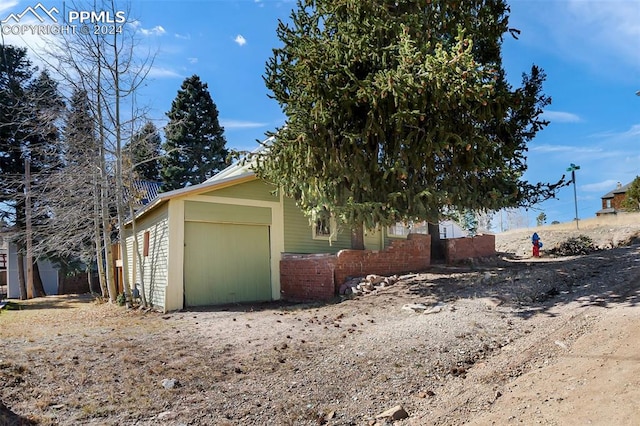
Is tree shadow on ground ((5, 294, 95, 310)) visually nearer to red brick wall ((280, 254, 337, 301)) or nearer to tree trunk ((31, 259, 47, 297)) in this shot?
tree trunk ((31, 259, 47, 297))

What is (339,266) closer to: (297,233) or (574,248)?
(297,233)

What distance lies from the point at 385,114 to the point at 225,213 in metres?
4.91

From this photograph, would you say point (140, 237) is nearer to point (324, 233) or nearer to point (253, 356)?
point (324, 233)

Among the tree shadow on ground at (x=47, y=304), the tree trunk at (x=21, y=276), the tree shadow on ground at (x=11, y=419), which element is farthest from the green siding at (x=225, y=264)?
the tree trunk at (x=21, y=276)

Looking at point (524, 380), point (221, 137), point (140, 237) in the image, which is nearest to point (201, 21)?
point (140, 237)

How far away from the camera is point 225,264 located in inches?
424

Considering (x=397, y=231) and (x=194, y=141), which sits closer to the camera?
(x=397, y=231)

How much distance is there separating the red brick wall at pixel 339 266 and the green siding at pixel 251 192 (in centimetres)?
179

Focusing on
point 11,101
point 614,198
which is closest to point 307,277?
point 11,101

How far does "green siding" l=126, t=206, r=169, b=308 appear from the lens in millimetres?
10242

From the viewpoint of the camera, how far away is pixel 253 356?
5316 mm

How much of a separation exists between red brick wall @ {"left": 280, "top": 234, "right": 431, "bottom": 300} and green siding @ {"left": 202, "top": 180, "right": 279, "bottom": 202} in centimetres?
179

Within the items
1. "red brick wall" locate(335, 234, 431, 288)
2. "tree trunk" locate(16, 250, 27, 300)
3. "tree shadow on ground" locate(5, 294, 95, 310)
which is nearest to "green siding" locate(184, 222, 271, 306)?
"red brick wall" locate(335, 234, 431, 288)

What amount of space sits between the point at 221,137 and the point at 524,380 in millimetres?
25206
